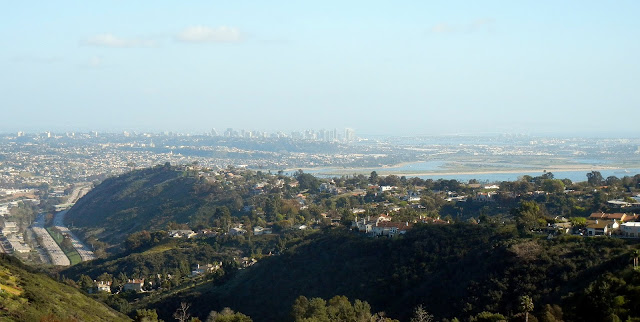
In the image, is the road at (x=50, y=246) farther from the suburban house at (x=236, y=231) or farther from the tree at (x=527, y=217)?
the tree at (x=527, y=217)

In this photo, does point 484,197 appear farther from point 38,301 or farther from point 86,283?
point 38,301

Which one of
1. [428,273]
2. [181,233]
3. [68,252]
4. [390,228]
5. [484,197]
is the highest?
[484,197]

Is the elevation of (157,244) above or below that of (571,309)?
below

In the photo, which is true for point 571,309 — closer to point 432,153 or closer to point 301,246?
point 301,246

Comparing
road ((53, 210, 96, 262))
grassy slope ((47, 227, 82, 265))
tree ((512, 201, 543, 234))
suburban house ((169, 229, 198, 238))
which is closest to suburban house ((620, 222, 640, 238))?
tree ((512, 201, 543, 234))

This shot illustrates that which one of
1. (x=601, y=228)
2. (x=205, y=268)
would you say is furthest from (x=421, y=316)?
(x=205, y=268)

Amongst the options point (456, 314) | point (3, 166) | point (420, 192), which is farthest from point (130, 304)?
point (3, 166)
